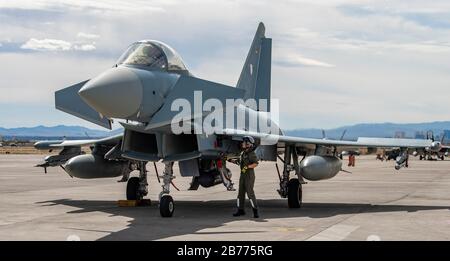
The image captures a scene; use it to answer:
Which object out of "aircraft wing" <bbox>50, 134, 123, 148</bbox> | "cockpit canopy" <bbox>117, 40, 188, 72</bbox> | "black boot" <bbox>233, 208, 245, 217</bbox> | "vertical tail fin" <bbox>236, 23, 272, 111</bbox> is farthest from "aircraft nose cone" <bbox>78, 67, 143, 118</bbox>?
"vertical tail fin" <bbox>236, 23, 272, 111</bbox>

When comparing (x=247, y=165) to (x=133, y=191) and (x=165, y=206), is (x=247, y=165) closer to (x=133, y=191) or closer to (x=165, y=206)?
(x=165, y=206)

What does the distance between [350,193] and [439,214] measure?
735cm

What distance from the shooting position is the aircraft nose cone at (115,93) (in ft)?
38.4

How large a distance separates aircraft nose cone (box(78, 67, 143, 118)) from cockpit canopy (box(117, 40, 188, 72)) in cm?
72

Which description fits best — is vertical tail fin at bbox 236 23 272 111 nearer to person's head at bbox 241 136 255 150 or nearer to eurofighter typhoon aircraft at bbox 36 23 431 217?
eurofighter typhoon aircraft at bbox 36 23 431 217

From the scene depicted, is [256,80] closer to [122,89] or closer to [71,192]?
[71,192]

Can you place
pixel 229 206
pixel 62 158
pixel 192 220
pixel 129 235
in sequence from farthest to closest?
pixel 62 158, pixel 229 206, pixel 192 220, pixel 129 235

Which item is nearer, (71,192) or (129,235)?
(129,235)

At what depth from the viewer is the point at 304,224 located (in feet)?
41.0

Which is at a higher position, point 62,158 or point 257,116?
point 257,116

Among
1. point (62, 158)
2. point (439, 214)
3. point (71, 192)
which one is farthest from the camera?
point (71, 192)

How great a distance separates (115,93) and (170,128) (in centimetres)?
219

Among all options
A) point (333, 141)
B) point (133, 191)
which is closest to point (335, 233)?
point (333, 141)
